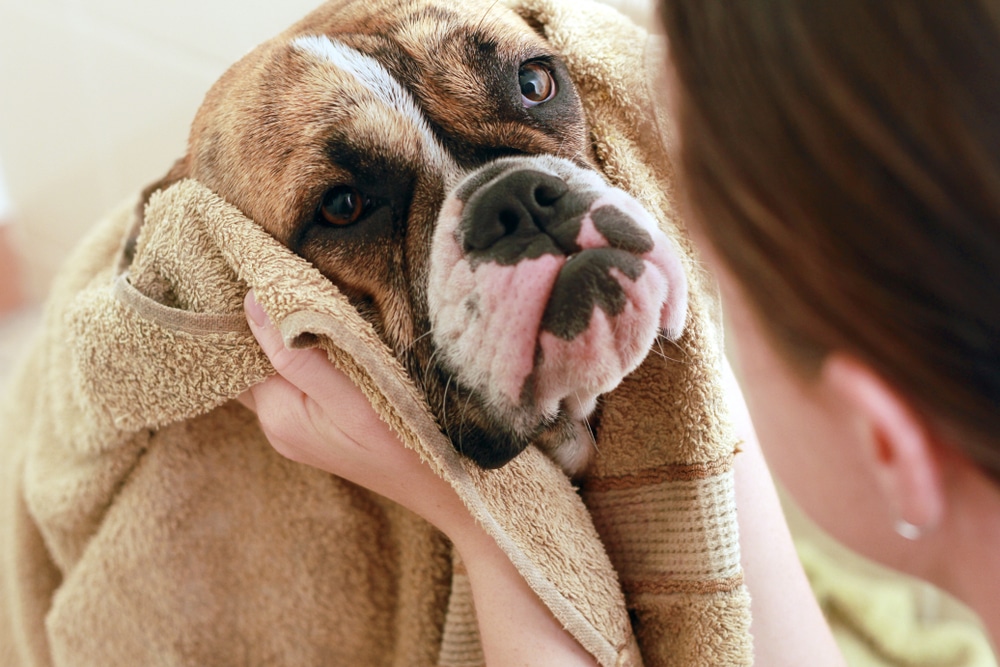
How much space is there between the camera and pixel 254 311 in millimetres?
833

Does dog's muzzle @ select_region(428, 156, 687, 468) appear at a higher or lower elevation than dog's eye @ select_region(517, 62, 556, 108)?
lower

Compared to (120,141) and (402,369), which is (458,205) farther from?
(120,141)

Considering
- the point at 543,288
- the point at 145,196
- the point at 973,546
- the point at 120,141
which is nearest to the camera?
the point at 973,546

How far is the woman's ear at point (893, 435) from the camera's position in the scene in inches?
21.3

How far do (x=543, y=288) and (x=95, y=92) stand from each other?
65.2 inches

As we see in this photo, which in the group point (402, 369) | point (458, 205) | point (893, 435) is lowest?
point (402, 369)

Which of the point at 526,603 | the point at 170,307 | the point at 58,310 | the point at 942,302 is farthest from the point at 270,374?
the point at 942,302

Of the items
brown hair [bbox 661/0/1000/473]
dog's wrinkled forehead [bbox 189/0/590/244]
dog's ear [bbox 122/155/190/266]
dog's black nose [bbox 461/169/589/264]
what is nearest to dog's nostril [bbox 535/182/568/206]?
dog's black nose [bbox 461/169/589/264]

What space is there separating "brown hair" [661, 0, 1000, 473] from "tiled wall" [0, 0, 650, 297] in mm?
1172

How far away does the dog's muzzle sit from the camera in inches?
28.7

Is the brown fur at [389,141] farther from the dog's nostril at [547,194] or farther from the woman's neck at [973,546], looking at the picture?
the woman's neck at [973,546]

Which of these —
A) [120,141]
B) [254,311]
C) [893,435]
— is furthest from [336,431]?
[120,141]

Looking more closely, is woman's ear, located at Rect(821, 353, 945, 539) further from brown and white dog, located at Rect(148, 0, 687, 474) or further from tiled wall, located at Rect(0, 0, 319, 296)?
tiled wall, located at Rect(0, 0, 319, 296)

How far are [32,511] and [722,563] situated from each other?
0.91m
